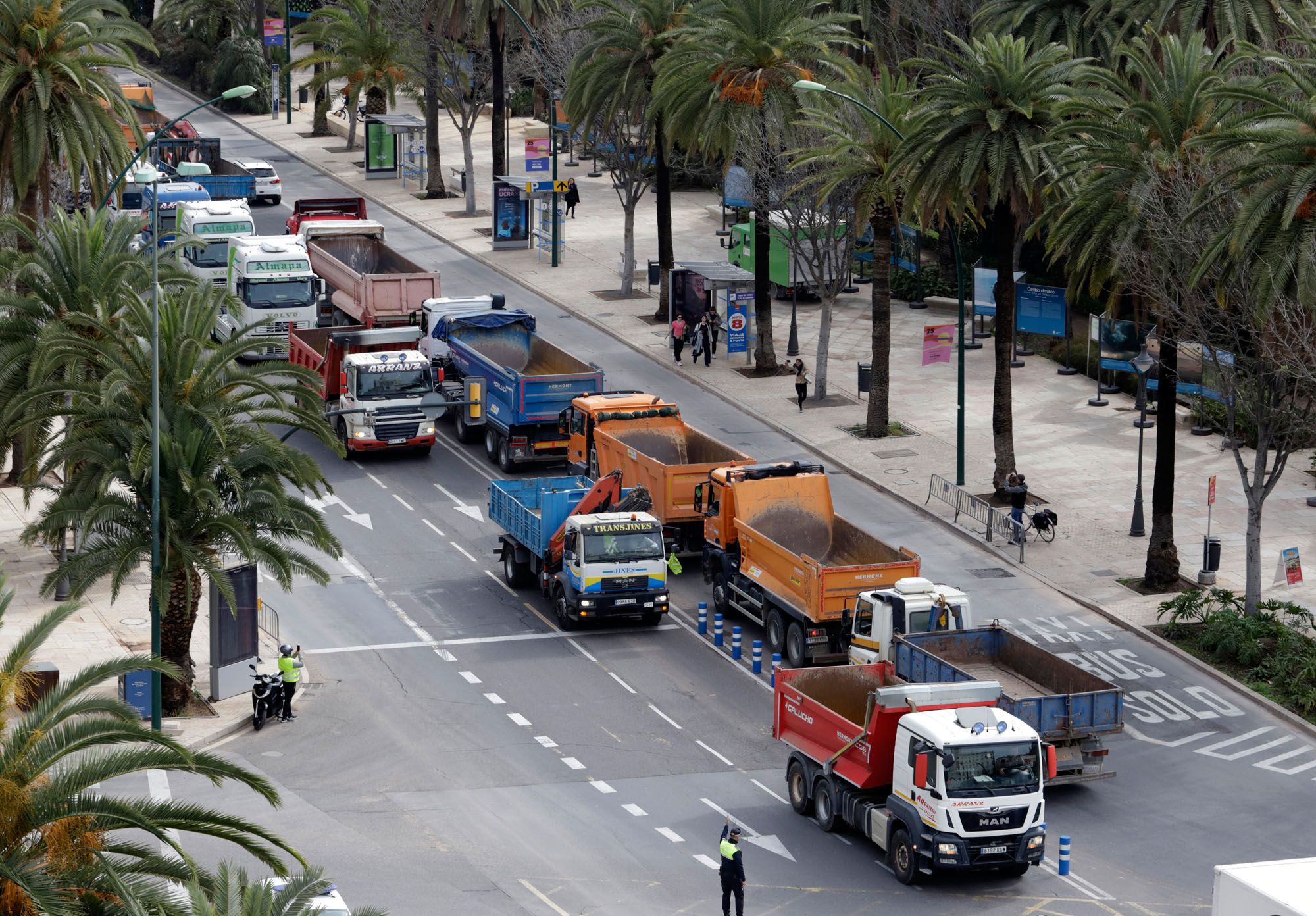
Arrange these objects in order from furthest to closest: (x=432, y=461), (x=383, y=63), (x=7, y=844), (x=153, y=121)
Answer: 1. (x=153, y=121)
2. (x=383, y=63)
3. (x=432, y=461)
4. (x=7, y=844)

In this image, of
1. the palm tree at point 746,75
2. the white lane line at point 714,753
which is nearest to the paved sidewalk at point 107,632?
the white lane line at point 714,753

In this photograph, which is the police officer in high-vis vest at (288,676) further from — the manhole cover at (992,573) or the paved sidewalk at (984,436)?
the paved sidewalk at (984,436)

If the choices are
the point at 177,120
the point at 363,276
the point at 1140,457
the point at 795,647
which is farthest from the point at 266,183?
the point at 795,647

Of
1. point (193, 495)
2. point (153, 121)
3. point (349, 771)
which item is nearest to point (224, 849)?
point (349, 771)

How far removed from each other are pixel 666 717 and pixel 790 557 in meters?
4.21

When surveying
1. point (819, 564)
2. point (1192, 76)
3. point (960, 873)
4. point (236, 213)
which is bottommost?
point (960, 873)

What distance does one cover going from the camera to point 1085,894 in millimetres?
→ 27547

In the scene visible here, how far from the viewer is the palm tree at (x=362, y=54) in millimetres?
84688

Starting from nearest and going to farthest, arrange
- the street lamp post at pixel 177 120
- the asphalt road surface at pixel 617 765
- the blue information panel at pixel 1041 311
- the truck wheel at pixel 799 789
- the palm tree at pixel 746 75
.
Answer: the asphalt road surface at pixel 617 765 → the truck wheel at pixel 799 789 → the street lamp post at pixel 177 120 → the palm tree at pixel 746 75 → the blue information panel at pixel 1041 311

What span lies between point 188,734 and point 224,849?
5.05m

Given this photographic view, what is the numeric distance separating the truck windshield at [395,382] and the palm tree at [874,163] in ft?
35.6

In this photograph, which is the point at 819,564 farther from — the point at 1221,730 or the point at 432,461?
the point at 432,461

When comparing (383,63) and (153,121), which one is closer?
(383,63)

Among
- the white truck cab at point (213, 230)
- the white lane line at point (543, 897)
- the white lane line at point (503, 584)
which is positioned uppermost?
the white truck cab at point (213, 230)
